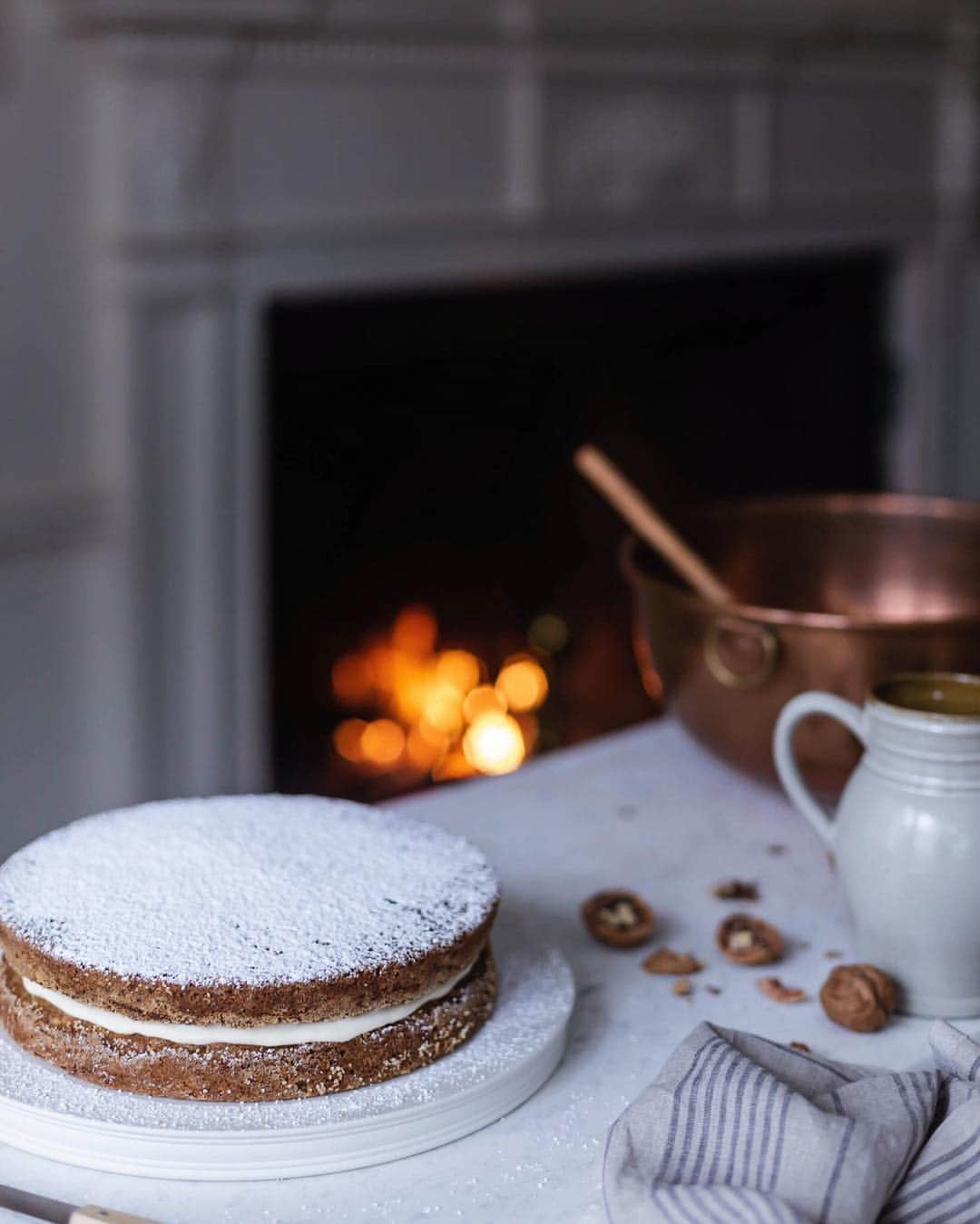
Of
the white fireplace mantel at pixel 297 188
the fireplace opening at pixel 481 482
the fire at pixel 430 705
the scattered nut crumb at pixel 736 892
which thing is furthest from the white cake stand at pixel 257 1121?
the fire at pixel 430 705

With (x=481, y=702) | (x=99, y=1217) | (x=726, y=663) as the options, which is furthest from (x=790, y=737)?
(x=481, y=702)

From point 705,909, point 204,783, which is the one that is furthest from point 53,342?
point 705,909

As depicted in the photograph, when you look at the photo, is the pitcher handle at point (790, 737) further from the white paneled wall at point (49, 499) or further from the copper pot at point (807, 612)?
the white paneled wall at point (49, 499)

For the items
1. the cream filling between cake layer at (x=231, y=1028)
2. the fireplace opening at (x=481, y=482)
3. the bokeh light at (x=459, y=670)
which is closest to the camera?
the cream filling between cake layer at (x=231, y=1028)

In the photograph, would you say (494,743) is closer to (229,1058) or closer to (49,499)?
(49,499)

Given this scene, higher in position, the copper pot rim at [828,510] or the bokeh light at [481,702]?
the copper pot rim at [828,510]

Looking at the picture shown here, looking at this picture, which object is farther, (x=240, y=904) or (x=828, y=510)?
(x=828, y=510)
